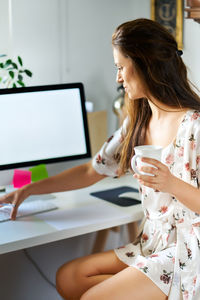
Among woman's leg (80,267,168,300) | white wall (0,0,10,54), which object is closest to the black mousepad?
woman's leg (80,267,168,300)

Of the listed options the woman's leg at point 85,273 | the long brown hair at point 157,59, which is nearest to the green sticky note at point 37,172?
the woman's leg at point 85,273

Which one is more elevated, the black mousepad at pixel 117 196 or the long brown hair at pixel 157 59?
the long brown hair at pixel 157 59

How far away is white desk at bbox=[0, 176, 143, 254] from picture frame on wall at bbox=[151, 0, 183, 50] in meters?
0.97

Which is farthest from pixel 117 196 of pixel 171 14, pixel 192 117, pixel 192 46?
pixel 171 14

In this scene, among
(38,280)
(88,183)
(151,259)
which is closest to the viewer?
(151,259)

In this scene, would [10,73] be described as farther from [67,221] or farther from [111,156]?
[67,221]

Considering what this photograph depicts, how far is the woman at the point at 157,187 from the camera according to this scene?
1382mm

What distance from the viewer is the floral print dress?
141 cm

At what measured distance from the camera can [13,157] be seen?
1.90m

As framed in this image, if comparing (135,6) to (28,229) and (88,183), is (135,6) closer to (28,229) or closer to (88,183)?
(88,183)

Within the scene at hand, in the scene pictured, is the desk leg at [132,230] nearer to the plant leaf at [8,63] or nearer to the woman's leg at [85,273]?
the woman's leg at [85,273]

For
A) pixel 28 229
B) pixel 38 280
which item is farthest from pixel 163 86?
pixel 38 280

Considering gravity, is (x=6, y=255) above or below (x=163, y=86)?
below

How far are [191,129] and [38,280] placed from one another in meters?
1.14
